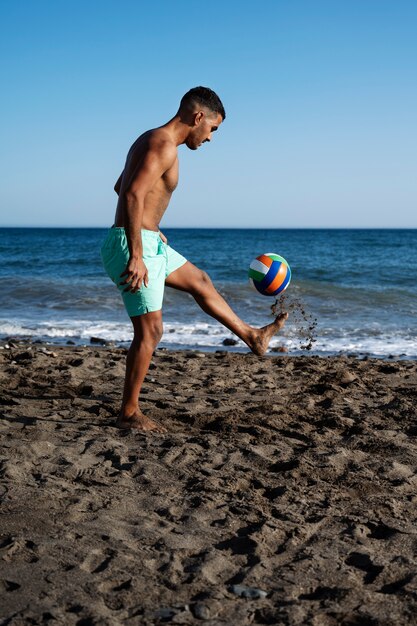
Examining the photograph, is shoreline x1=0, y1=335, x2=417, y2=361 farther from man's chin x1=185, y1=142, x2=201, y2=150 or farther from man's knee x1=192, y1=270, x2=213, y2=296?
man's chin x1=185, y1=142, x2=201, y2=150

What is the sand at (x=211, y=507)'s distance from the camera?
107 inches

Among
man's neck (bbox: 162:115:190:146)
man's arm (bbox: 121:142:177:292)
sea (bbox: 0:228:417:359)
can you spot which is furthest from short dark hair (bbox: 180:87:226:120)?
sea (bbox: 0:228:417:359)

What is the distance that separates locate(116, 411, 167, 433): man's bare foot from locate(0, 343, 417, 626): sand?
11 centimetres

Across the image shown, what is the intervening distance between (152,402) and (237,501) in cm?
224

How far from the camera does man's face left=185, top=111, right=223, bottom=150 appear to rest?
193 inches

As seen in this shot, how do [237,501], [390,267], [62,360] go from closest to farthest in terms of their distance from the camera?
[237,501] → [62,360] → [390,267]

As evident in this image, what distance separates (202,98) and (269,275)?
1878 mm

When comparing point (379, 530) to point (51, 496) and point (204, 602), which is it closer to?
point (204, 602)

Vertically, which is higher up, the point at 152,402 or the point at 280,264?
the point at 280,264

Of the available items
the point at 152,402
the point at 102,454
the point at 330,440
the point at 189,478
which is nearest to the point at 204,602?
the point at 189,478

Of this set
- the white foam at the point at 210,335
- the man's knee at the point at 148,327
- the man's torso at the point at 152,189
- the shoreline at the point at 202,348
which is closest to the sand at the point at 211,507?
the man's knee at the point at 148,327

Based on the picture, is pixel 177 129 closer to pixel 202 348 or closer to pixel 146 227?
pixel 146 227

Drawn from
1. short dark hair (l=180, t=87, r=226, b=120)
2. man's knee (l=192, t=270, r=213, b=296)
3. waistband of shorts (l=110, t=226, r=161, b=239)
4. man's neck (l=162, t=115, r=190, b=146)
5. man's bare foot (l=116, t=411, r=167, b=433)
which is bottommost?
man's bare foot (l=116, t=411, r=167, b=433)

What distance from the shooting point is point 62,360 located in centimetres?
760
